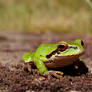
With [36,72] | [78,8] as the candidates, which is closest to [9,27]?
[78,8]

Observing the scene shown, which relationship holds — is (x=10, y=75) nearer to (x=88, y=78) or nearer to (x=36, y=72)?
(x=36, y=72)

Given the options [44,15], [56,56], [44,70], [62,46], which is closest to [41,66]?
[44,70]

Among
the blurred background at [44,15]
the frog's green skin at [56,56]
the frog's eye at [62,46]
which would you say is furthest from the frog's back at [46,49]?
the blurred background at [44,15]

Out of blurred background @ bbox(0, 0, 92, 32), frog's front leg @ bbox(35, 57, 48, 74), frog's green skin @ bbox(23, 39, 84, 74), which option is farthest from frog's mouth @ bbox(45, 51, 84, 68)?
blurred background @ bbox(0, 0, 92, 32)

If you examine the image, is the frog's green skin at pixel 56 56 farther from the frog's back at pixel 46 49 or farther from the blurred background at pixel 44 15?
the blurred background at pixel 44 15

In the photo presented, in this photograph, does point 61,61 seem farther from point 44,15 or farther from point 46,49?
point 44,15

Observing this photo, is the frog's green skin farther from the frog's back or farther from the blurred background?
the blurred background
